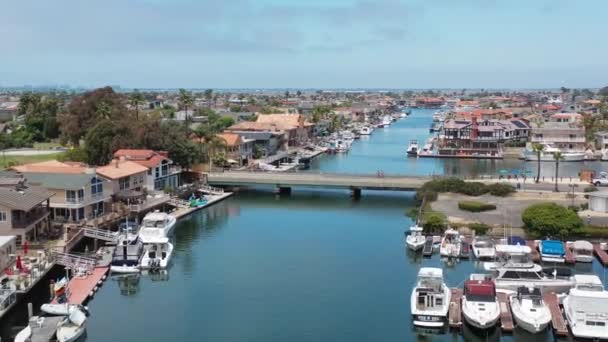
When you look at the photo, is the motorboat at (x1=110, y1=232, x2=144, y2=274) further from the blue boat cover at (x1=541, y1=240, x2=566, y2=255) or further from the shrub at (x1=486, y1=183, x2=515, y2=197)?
the shrub at (x1=486, y1=183, x2=515, y2=197)

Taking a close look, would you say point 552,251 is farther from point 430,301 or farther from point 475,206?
point 430,301

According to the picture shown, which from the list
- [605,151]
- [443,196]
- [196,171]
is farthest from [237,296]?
[605,151]

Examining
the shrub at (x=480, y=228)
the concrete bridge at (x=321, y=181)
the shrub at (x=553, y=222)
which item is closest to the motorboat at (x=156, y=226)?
the concrete bridge at (x=321, y=181)

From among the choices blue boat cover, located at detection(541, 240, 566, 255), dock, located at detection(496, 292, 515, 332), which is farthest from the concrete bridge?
dock, located at detection(496, 292, 515, 332)

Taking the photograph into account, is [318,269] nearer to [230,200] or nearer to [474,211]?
[474,211]

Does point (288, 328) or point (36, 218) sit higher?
point (36, 218)

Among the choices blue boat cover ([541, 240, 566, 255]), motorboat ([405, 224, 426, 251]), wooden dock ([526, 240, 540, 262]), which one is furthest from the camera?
motorboat ([405, 224, 426, 251])
